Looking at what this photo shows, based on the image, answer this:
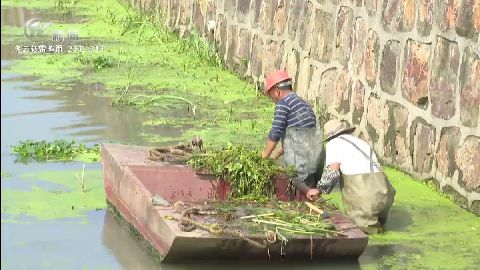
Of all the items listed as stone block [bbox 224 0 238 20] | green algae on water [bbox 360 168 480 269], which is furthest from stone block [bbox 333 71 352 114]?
stone block [bbox 224 0 238 20]

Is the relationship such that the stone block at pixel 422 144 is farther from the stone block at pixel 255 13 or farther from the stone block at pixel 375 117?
the stone block at pixel 255 13

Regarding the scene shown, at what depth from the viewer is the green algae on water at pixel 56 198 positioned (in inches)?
334

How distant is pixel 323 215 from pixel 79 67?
7.32 m

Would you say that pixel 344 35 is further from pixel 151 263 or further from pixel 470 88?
pixel 151 263

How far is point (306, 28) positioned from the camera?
39.3 feet

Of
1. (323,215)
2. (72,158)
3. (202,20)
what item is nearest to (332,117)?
(72,158)

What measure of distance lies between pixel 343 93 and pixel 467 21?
95.0 inches

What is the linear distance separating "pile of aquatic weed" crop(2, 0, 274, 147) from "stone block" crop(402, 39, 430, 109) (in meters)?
1.74

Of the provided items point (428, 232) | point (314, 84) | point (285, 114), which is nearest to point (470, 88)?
point (428, 232)

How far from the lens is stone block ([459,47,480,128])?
8578 millimetres

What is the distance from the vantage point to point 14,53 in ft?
49.6

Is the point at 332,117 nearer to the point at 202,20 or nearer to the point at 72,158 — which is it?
the point at 72,158

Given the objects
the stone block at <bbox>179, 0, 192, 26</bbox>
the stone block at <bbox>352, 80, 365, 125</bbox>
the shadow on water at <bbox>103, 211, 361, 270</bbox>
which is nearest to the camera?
the shadow on water at <bbox>103, 211, 361, 270</bbox>

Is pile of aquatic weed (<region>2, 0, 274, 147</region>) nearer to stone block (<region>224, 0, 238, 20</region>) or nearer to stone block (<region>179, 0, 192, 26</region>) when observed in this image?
stone block (<region>179, 0, 192, 26</region>)
